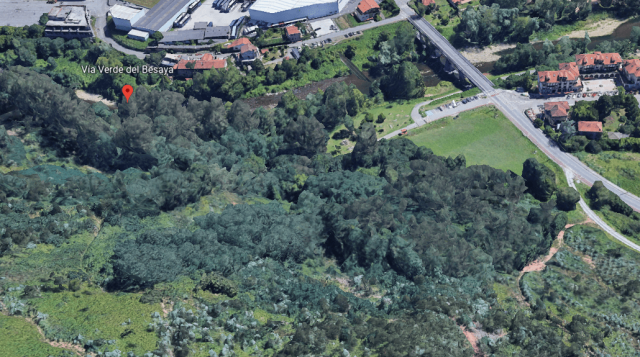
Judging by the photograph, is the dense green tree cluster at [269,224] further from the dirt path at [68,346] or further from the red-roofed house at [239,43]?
the red-roofed house at [239,43]

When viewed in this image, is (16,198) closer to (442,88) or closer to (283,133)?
(283,133)

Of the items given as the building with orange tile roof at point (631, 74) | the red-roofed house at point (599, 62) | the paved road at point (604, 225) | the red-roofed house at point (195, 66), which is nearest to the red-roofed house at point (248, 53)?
the red-roofed house at point (195, 66)

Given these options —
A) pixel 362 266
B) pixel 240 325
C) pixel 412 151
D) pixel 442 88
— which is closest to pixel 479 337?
pixel 362 266

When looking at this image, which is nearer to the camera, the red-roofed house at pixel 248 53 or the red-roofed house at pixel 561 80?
the red-roofed house at pixel 561 80

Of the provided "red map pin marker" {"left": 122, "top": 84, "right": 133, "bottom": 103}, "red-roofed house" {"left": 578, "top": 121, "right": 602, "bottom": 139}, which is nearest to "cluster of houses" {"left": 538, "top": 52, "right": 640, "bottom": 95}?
"red-roofed house" {"left": 578, "top": 121, "right": 602, "bottom": 139}

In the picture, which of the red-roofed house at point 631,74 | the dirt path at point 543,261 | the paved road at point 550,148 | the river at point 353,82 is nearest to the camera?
the dirt path at point 543,261

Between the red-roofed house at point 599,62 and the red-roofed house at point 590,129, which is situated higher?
the red-roofed house at point 599,62

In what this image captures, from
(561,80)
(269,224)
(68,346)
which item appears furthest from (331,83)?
(68,346)
